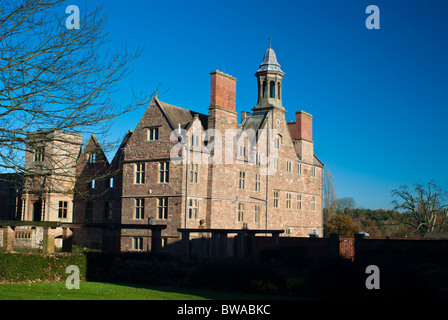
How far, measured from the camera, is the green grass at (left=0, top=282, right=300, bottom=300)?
15031 mm

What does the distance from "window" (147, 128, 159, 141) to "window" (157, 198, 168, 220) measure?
421 cm

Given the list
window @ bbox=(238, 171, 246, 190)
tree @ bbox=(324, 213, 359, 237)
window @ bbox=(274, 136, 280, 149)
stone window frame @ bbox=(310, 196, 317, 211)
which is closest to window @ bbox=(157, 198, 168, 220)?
window @ bbox=(238, 171, 246, 190)

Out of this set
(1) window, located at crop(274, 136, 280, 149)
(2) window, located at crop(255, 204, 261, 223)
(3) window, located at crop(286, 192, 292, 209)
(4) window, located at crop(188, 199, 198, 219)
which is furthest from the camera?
(3) window, located at crop(286, 192, 292, 209)

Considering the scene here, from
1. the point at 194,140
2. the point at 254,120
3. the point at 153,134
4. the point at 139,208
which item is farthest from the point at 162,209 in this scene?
the point at 254,120

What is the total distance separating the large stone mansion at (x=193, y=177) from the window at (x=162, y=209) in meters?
0.07

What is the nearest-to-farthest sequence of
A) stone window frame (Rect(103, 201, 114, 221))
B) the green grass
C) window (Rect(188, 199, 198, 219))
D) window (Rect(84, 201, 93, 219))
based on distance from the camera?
the green grass < window (Rect(188, 199, 198, 219)) < stone window frame (Rect(103, 201, 114, 221)) < window (Rect(84, 201, 93, 219))

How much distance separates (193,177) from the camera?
33.9 m

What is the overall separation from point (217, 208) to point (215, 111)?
6777mm

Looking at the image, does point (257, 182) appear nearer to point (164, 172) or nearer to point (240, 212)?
point (240, 212)

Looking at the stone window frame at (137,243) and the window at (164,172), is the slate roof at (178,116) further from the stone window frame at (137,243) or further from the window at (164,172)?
the stone window frame at (137,243)

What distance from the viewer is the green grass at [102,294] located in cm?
1503

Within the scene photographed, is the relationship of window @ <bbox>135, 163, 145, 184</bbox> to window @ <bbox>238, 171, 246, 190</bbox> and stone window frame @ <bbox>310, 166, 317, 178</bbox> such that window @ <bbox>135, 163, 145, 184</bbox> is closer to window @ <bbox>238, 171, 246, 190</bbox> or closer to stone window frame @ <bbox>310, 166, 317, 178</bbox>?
window @ <bbox>238, 171, 246, 190</bbox>

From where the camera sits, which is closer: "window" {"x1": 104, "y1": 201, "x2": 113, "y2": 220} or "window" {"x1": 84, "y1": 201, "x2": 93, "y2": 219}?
"window" {"x1": 104, "y1": 201, "x2": 113, "y2": 220}

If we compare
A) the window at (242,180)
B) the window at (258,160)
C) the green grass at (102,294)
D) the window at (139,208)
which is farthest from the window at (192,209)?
the green grass at (102,294)
